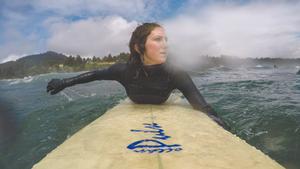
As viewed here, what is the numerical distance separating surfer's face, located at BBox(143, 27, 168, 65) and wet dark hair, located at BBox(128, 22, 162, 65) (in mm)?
70

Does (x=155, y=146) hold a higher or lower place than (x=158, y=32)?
lower

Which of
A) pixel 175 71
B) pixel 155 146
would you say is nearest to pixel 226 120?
pixel 175 71

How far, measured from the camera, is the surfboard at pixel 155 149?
240cm

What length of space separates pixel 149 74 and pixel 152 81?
14cm

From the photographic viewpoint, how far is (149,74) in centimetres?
552

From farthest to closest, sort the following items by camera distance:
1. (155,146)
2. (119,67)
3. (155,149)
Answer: (119,67) → (155,146) → (155,149)

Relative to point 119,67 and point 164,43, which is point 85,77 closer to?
point 119,67

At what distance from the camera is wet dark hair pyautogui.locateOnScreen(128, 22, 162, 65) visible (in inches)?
214

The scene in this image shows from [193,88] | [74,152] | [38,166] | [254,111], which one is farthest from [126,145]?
[254,111]

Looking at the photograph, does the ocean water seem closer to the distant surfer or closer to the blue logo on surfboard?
the distant surfer

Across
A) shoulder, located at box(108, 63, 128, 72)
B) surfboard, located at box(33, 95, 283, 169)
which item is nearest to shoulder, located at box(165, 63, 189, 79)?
shoulder, located at box(108, 63, 128, 72)

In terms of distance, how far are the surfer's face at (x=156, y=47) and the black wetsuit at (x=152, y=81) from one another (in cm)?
12

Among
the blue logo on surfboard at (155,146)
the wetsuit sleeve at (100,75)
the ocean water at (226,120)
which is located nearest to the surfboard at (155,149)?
the blue logo on surfboard at (155,146)

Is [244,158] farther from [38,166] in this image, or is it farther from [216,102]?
[216,102]
